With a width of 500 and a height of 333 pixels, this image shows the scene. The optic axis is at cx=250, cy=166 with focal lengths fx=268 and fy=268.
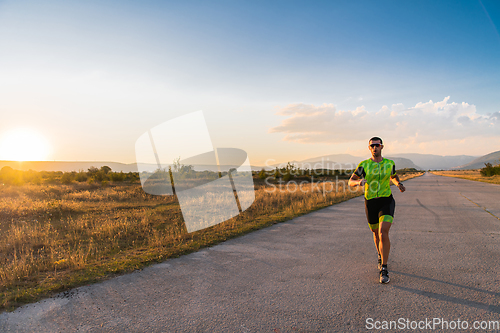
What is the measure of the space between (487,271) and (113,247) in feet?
26.0

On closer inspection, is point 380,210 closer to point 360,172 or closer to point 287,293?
point 360,172

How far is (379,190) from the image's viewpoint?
14.3 feet

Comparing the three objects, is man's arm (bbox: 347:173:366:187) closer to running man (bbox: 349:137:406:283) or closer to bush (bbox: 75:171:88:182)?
running man (bbox: 349:137:406:283)

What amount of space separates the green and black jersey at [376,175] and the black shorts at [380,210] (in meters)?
0.08

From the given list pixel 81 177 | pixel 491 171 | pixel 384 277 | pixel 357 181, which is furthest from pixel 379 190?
pixel 491 171

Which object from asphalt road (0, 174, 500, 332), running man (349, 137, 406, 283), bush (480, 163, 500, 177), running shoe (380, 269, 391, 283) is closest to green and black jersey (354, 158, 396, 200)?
running man (349, 137, 406, 283)

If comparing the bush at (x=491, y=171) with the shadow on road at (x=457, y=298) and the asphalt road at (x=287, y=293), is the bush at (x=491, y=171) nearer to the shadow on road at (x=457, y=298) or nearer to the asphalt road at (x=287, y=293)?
the asphalt road at (x=287, y=293)

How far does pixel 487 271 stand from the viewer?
179 inches

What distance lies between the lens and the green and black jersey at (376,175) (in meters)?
4.32

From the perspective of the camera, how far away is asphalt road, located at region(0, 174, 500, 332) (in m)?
3.08

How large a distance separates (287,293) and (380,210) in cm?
199

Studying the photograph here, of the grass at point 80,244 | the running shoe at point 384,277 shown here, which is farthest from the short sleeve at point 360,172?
the grass at point 80,244

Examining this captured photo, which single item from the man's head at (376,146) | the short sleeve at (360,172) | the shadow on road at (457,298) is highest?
the man's head at (376,146)

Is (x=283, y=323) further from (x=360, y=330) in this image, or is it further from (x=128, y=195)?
(x=128, y=195)
